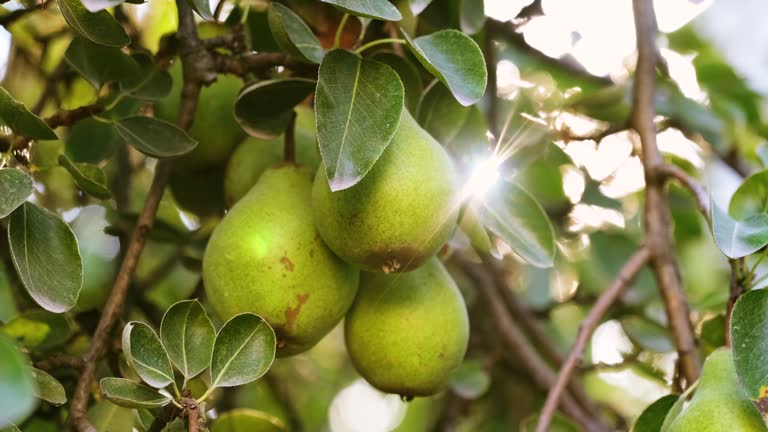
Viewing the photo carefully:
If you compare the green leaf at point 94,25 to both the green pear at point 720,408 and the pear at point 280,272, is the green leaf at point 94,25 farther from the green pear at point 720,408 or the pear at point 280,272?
the green pear at point 720,408

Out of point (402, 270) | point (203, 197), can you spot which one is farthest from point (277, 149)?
point (402, 270)

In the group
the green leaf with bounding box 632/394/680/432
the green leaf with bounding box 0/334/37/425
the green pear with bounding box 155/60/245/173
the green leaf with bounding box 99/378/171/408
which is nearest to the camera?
the green leaf with bounding box 0/334/37/425

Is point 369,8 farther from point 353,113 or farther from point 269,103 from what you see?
point 269,103

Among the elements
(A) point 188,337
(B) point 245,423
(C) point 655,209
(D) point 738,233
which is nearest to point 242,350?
(A) point 188,337

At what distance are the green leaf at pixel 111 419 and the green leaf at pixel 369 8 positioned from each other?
57 cm

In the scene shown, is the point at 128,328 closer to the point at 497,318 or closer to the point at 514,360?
the point at 497,318

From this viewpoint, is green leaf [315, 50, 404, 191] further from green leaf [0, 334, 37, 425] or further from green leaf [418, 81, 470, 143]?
green leaf [0, 334, 37, 425]

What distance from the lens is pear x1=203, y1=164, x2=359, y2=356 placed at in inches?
41.3

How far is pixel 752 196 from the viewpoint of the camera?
1.14 meters

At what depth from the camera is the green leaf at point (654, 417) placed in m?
1.09

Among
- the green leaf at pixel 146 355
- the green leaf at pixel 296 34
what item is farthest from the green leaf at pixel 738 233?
the green leaf at pixel 146 355

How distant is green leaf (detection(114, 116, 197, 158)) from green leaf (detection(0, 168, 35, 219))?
25 centimetres

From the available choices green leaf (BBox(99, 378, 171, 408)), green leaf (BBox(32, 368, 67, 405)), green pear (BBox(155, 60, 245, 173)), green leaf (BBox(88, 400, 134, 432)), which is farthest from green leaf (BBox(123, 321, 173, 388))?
green pear (BBox(155, 60, 245, 173))

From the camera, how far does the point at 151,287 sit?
1740 millimetres
